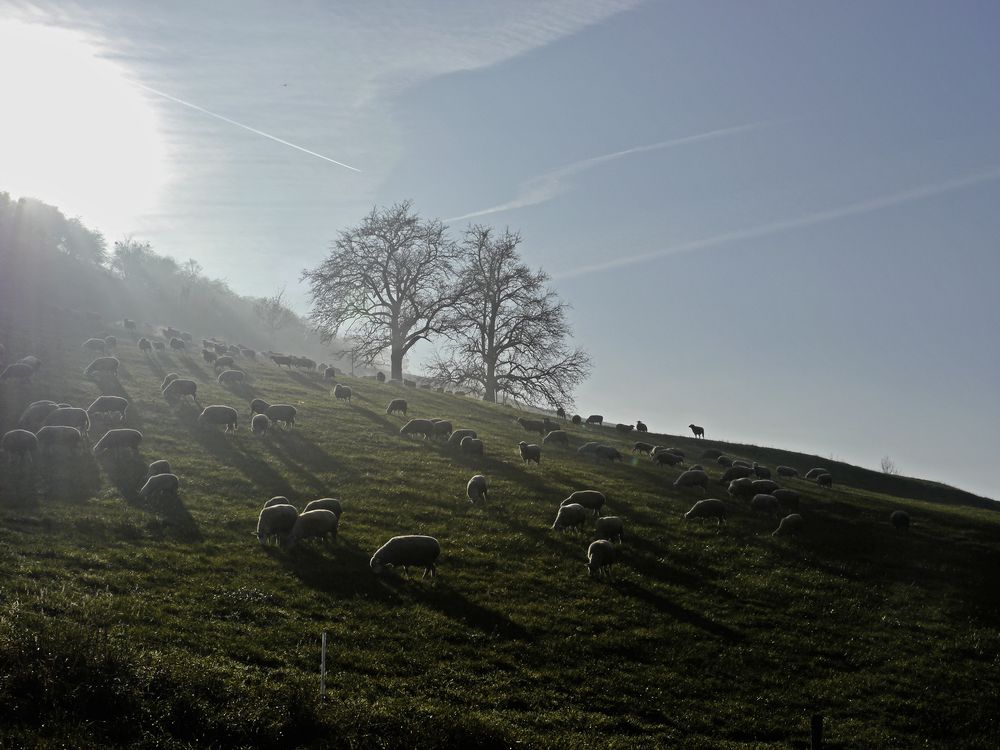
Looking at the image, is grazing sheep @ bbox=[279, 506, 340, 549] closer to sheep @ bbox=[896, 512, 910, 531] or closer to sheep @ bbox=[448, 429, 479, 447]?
sheep @ bbox=[448, 429, 479, 447]

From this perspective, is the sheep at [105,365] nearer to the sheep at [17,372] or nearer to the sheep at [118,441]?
the sheep at [17,372]

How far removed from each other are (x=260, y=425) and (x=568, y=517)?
1670 cm

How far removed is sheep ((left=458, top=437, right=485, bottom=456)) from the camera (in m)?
31.5

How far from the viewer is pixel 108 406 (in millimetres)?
29734

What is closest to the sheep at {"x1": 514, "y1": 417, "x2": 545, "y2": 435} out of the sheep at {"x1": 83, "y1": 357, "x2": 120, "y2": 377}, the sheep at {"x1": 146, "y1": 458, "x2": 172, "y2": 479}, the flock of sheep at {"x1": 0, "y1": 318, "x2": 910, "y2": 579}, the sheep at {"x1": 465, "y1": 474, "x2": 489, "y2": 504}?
the flock of sheep at {"x1": 0, "y1": 318, "x2": 910, "y2": 579}

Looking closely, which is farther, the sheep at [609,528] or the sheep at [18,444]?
the sheep at [18,444]

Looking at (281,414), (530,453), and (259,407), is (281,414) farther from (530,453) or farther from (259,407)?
(530,453)

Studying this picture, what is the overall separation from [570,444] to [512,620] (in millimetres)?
24506

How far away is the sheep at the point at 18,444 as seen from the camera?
2298 cm

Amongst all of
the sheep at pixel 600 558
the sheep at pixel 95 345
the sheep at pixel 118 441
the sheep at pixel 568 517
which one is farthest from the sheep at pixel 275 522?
the sheep at pixel 95 345

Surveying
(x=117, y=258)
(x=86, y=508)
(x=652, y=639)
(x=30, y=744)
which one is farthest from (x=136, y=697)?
(x=117, y=258)

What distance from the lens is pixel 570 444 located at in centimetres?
3897

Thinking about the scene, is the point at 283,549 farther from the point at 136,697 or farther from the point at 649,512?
the point at 649,512

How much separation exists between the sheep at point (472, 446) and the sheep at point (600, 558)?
44.4ft
